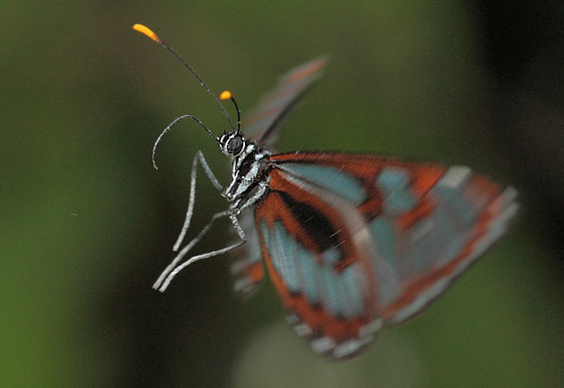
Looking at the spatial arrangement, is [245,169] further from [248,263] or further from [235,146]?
[248,263]

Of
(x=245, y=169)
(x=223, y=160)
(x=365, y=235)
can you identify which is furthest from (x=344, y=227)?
(x=223, y=160)

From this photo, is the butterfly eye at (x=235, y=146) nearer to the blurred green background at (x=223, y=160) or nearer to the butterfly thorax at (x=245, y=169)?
the butterfly thorax at (x=245, y=169)

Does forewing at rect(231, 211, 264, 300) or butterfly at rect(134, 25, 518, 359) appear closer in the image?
butterfly at rect(134, 25, 518, 359)

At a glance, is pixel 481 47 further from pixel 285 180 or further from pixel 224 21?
pixel 285 180

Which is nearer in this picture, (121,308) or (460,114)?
(121,308)

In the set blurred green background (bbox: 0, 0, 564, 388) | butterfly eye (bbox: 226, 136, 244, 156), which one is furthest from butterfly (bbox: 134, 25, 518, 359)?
blurred green background (bbox: 0, 0, 564, 388)

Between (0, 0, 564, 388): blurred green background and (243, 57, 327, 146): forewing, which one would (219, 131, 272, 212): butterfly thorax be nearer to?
(243, 57, 327, 146): forewing

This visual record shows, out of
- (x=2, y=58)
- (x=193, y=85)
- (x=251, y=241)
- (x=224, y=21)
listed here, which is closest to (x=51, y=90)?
(x=2, y=58)
